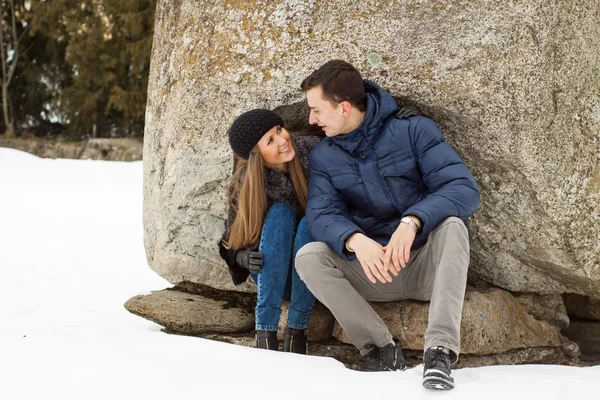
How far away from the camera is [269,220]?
126 inches

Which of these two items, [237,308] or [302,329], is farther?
[237,308]

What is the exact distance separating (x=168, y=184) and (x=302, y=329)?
1.13 meters

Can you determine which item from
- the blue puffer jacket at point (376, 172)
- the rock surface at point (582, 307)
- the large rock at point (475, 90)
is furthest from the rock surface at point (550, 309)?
the blue puffer jacket at point (376, 172)

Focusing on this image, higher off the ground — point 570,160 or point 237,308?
point 570,160

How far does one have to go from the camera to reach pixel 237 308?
378 centimetres

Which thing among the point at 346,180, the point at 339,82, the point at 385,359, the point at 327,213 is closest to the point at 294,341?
the point at 385,359

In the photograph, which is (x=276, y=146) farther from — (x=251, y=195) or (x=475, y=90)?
(x=475, y=90)

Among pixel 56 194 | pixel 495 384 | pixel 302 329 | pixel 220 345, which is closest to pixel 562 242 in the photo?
pixel 495 384

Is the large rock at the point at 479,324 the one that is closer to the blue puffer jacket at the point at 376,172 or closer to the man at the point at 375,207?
the man at the point at 375,207

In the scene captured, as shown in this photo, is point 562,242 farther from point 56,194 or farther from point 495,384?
point 56,194

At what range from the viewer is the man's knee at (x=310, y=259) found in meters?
2.84

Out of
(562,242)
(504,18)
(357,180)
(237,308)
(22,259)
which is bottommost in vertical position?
(22,259)

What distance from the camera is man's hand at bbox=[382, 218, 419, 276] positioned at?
264cm

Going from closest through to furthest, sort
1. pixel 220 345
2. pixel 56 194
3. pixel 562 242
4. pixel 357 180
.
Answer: pixel 220 345, pixel 357 180, pixel 562 242, pixel 56 194
